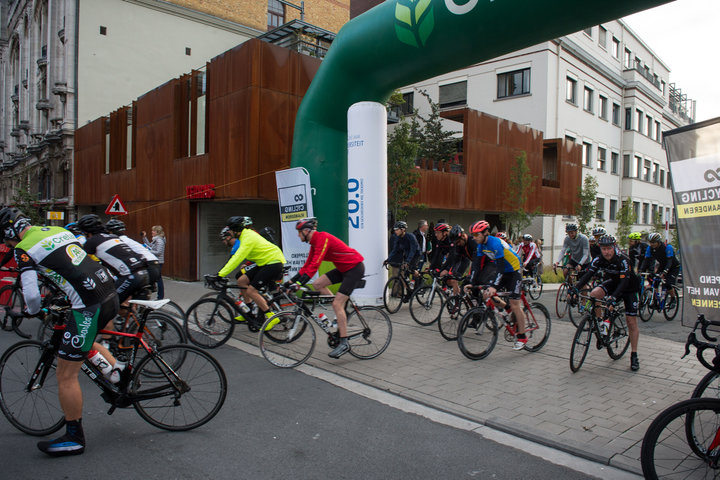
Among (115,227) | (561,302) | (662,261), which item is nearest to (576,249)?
(561,302)

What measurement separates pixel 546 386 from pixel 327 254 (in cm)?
309

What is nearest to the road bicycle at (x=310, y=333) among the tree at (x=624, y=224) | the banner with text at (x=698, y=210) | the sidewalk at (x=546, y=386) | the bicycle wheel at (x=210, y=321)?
the sidewalk at (x=546, y=386)

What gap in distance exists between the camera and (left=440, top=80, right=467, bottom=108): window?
3055 centimetres

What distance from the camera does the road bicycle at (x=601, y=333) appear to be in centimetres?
613

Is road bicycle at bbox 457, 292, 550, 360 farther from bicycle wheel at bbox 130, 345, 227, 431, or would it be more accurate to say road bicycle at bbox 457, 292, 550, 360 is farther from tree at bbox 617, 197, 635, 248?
tree at bbox 617, 197, 635, 248

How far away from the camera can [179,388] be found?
409 centimetres

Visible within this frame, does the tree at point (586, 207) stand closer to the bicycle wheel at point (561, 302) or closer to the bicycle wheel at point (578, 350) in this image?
the bicycle wheel at point (561, 302)

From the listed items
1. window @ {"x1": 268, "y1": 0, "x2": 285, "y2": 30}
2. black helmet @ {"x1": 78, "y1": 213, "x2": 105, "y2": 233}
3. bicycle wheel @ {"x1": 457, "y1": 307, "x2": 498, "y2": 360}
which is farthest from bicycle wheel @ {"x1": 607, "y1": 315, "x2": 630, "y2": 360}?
window @ {"x1": 268, "y1": 0, "x2": 285, "y2": 30}

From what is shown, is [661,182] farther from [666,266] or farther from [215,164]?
[215,164]

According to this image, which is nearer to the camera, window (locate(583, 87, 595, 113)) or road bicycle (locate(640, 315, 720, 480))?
road bicycle (locate(640, 315, 720, 480))

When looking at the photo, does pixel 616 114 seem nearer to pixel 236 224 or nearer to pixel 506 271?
pixel 506 271

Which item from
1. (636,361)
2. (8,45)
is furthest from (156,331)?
(8,45)

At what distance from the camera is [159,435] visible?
4.18 metres

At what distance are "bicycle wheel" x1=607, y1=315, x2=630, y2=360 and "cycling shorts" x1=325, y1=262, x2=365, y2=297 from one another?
3376 mm
